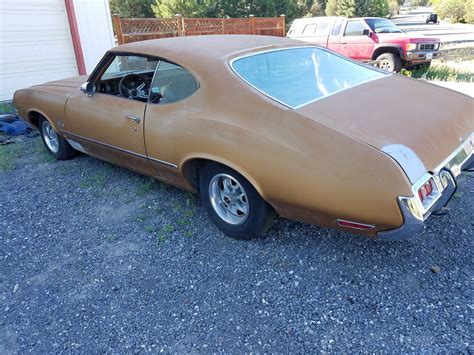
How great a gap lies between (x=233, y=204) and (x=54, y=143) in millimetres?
3159

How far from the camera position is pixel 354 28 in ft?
33.8

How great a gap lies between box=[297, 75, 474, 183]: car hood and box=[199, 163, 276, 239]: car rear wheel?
701 mm

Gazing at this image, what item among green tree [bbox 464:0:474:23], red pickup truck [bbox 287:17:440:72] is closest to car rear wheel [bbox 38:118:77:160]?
red pickup truck [bbox 287:17:440:72]

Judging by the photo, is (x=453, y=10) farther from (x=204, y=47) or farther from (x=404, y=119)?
(x=404, y=119)

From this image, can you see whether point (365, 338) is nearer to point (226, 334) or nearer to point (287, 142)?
point (226, 334)

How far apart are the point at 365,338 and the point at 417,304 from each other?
447 mm

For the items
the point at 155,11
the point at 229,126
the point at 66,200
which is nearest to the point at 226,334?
the point at 229,126

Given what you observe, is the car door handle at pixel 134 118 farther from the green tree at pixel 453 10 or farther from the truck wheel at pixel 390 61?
the green tree at pixel 453 10

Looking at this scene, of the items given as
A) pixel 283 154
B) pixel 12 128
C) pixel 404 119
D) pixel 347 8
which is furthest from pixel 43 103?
pixel 347 8

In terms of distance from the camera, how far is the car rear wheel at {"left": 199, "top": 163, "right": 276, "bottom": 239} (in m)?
2.75

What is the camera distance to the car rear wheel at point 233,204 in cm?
275

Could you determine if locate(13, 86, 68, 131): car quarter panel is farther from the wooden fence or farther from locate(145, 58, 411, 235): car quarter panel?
the wooden fence

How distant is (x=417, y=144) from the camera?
2.31m

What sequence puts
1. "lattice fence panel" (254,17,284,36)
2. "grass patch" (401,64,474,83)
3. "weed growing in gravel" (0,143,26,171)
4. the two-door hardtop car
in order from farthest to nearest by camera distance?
"lattice fence panel" (254,17,284,36)
"grass patch" (401,64,474,83)
"weed growing in gravel" (0,143,26,171)
the two-door hardtop car
